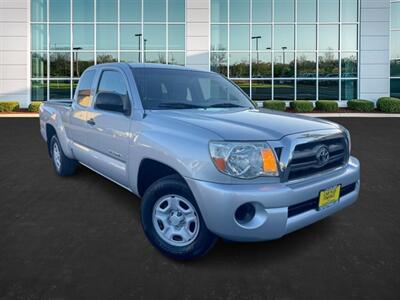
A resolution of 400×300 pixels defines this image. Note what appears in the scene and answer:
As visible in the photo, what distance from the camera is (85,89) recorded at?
577 cm

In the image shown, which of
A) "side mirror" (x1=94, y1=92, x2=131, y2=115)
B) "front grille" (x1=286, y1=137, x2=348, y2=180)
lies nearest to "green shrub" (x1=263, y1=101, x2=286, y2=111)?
"side mirror" (x1=94, y1=92, x2=131, y2=115)

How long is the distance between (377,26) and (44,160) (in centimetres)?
2070

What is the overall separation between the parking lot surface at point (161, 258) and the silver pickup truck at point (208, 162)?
33 centimetres

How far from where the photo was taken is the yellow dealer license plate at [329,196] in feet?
11.8

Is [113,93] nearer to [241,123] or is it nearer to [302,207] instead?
[241,123]

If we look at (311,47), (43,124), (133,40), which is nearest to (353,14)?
(311,47)

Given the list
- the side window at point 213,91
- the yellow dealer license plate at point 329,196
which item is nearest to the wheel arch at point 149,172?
the side window at point 213,91

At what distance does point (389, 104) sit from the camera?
2106 centimetres

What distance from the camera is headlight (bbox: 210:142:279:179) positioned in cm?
321

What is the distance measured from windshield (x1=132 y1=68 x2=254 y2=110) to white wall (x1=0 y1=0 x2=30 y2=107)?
19832 millimetres

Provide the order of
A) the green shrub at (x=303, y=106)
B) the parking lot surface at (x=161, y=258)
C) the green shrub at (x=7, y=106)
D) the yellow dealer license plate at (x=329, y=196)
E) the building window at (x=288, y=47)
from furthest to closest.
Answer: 1. the building window at (x=288, y=47)
2. the green shrub at (x=303, y=106)
3. the green shrub at (x=7, y=106)
4. the yellow dealer license plate at (x=329, y=196)
5. the parking lot surface at (x=161, y=258)

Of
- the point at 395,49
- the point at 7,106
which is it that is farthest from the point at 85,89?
the point at 395,49

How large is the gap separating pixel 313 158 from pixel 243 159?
743mm

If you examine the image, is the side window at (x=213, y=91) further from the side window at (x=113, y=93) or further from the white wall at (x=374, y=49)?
the white wall at (x=374, y=49)
